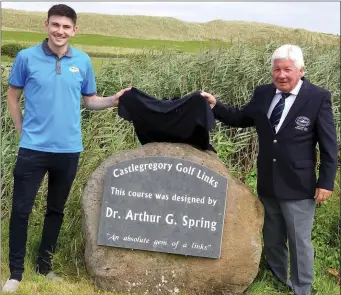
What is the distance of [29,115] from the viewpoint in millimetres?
4270

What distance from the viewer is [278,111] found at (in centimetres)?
433

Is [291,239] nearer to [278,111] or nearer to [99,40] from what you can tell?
[278,111]

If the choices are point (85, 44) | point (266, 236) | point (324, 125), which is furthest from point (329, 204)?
point (85, 44)

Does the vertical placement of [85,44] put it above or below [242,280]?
above

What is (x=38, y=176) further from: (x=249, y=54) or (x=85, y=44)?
(x=85, y=44)

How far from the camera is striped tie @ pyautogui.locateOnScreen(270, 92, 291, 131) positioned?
14.2ft

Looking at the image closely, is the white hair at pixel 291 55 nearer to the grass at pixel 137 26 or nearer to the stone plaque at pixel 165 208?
the stone plaque at pixel 165 208

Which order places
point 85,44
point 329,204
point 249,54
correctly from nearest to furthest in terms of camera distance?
point 329,204 < point 249,54 < point 85,44

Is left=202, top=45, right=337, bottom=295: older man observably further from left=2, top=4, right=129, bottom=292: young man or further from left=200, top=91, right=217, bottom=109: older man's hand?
left=2, top=4, right=129, bottom=292: young man

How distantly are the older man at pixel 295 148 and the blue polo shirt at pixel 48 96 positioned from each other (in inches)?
39.8

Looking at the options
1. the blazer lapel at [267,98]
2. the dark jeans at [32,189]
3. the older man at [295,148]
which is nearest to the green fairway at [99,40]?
the dark jeans at [32,189]

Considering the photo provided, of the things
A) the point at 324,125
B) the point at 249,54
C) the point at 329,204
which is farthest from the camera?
the point at 249,54

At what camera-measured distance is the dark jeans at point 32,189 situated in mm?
4305

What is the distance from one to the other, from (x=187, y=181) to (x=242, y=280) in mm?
845
